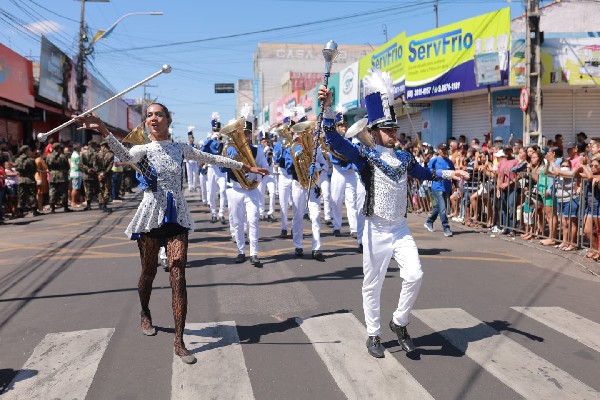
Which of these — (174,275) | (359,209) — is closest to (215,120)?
(359,209)

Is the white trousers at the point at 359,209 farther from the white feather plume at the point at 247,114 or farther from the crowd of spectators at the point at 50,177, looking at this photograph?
the crowd of spectators at the point at 50,177

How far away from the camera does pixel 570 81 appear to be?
17.1 m

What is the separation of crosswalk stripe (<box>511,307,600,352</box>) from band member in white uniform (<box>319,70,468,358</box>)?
1611mm

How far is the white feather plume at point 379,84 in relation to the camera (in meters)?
4.85

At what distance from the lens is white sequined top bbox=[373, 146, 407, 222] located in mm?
4648

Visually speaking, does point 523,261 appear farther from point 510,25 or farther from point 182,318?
point 510,25

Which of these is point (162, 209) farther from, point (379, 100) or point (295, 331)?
point (379, 100)

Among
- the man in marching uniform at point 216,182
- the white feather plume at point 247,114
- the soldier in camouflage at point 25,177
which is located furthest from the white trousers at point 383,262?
the soldier in camouflage at point 25,177

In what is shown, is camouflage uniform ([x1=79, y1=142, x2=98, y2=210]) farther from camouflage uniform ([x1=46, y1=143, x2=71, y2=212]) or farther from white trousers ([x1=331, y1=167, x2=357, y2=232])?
white trousers ([x1=331, y1=167, x2=357, y2=232])

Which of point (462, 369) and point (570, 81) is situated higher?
point (570, 81)

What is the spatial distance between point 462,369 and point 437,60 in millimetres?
17452

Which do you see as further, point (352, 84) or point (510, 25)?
point (352, 84)

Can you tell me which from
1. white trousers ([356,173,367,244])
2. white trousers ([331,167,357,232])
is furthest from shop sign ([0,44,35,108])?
white trousers ([356,173,367,244])

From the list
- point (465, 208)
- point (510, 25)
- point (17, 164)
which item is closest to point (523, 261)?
point (465, 208)
